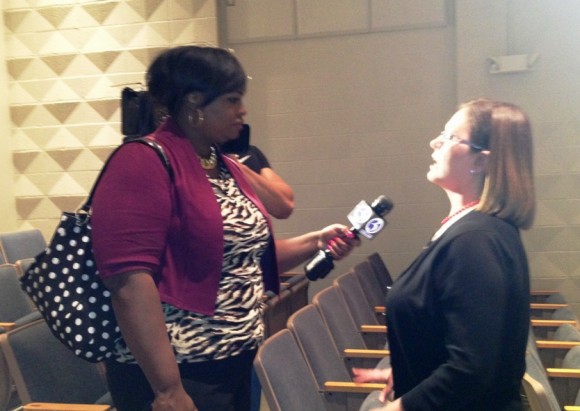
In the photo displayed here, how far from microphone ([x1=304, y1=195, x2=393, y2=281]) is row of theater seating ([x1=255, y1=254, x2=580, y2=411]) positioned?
279 millimetres

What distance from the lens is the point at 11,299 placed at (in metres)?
3.25

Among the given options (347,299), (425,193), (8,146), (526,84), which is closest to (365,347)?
(347,299)

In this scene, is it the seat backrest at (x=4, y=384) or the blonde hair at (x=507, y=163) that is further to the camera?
the seat backrest at (x=4, y=384)

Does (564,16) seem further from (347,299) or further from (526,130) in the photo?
(526,130)

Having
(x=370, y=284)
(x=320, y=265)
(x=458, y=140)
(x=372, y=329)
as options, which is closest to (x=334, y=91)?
(x=370, y=284)

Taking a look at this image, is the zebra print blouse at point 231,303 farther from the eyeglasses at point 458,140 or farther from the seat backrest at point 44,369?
the seat backrest at point 44,369

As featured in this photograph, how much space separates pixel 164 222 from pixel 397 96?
3.51 metres

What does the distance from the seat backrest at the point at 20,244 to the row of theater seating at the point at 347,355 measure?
90.2 inches

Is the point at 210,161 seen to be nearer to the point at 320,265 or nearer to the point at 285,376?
the point at 320,265

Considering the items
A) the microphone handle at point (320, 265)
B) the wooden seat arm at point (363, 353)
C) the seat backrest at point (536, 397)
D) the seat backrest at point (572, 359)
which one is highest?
the microphone handle at point (320, 265)

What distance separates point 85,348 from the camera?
54.1 inches

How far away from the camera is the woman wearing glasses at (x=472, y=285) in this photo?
1.33 m

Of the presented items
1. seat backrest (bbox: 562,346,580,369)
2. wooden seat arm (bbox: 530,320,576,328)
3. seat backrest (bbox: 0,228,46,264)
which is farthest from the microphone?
seat backrest (bbox: 0,228,46,264)

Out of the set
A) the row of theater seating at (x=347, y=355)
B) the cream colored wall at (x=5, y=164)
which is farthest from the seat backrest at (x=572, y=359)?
the cream colored wall at (x=5, y=164)
